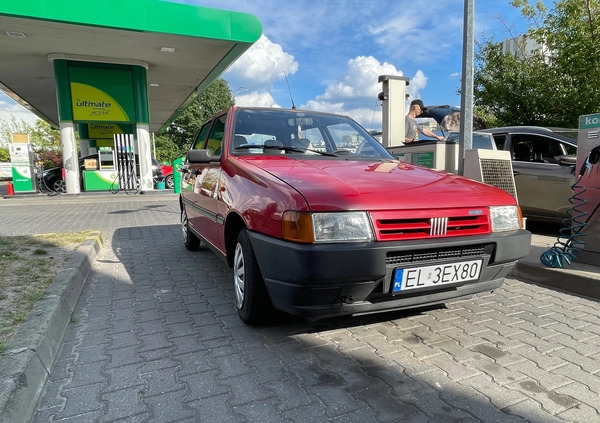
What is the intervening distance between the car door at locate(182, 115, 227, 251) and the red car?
28cm

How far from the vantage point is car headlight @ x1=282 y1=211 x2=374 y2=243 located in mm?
2137

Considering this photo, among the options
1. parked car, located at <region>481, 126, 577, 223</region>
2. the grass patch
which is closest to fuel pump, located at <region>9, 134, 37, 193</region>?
the grass patch

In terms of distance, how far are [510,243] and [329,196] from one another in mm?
1302

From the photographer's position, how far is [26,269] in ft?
12.5

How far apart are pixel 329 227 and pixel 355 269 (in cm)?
27

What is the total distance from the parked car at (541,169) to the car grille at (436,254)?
3.92m

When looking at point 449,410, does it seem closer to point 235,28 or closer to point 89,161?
point 235,28

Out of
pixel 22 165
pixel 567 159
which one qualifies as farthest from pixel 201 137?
pixel 22 165

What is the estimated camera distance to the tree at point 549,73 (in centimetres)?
967

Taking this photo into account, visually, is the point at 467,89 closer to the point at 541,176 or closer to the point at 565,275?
Result: the point at 541,176

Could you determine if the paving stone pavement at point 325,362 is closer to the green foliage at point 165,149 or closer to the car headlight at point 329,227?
the car headlight at point 329,227

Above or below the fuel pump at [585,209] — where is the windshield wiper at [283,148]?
above

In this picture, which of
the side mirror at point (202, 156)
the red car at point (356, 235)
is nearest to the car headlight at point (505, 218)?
the red car at point (356, 235)

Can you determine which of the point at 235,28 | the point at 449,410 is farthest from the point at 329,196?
the point at 235,28
